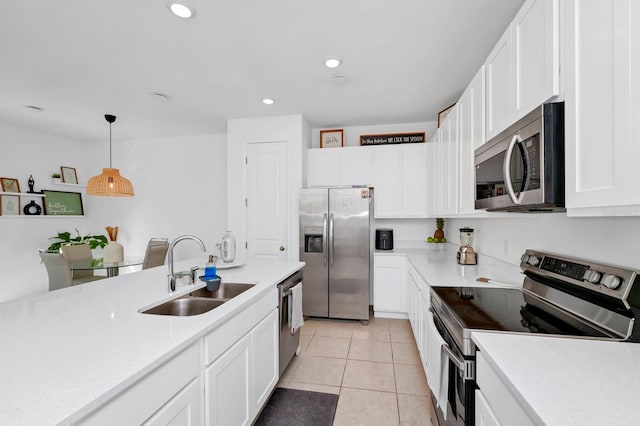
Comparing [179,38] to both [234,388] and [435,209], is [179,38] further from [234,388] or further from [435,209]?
[435,209]

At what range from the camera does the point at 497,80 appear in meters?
1.61

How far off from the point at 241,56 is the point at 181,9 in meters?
0.63

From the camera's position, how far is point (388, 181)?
3.88 metres

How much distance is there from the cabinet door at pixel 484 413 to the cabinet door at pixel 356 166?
3009 millimetres

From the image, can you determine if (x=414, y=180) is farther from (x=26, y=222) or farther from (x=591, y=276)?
(x=26, y=222)

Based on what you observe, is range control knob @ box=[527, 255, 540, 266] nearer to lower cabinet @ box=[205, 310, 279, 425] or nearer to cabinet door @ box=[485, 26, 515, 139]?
cabinet door @ box=[485, 26, 515, 139]

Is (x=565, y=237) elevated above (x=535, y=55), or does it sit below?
below

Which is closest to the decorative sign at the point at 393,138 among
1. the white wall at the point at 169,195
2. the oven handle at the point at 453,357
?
the white wall at the point at 169,195

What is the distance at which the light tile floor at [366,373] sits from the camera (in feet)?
6.60

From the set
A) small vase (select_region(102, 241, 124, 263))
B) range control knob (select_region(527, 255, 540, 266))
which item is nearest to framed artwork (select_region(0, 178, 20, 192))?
small vase (select_region(102, 241, 124, 263))

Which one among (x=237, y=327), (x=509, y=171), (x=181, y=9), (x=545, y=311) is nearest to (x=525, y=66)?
(x=509, y=171)

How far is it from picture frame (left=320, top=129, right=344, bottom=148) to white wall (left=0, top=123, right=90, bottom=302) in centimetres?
427

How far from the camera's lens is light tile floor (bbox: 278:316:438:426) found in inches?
79.2

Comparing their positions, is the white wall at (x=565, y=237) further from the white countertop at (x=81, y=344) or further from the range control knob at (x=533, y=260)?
the white countertop at (x=81, y=344)
